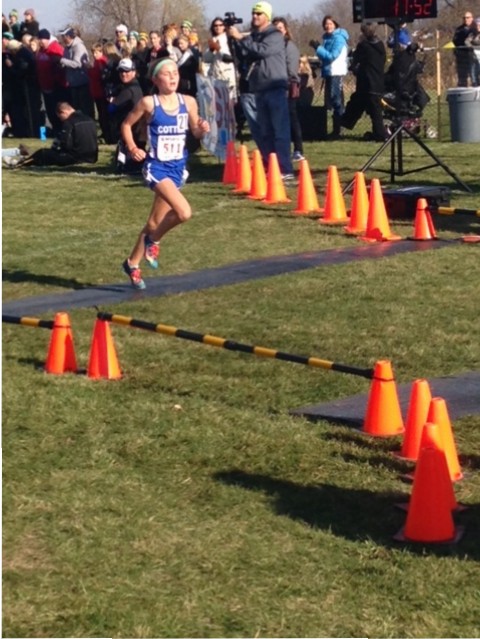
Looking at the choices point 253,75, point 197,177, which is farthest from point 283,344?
point 197,177

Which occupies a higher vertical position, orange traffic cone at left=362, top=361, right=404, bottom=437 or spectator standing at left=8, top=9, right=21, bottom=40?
spectator standing at left=8, top=9, right=21, bottom=40

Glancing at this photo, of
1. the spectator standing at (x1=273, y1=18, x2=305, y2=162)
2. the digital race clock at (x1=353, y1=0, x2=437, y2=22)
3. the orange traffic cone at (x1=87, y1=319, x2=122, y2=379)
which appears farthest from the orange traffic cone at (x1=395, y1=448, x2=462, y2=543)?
the spectator standing at (x1=273, y1=18, x2=305, y2=162)

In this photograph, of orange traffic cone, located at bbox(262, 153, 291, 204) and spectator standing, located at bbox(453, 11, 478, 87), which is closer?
orange traffic cone, located at bbox(262, 153, 291, 204)

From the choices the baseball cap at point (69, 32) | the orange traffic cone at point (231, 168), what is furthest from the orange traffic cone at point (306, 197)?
the baseball cap at point (69, 32)

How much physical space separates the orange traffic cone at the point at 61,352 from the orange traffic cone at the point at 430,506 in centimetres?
344

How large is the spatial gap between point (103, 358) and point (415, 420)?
2.42 metres

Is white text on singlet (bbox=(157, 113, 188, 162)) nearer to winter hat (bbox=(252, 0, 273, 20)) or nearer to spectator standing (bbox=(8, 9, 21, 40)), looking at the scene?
winter hat (bbox=(252, 0, 273, 20))

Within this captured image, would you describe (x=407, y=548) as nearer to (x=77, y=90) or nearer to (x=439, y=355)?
(x=439, y=355)

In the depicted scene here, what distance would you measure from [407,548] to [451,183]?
43.6ft

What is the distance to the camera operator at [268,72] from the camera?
18.1m

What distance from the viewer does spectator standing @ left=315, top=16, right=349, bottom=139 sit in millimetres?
25484

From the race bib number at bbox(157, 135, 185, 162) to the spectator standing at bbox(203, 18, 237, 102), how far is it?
11.8 m

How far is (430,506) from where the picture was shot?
566 cm

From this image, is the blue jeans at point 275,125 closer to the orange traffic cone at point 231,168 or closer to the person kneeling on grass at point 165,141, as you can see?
the orange traffic cone at point 231,168
